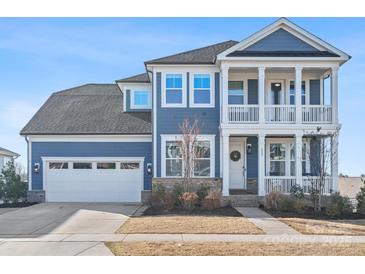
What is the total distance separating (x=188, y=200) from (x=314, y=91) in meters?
9.10

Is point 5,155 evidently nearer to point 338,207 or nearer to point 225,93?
point 225,93

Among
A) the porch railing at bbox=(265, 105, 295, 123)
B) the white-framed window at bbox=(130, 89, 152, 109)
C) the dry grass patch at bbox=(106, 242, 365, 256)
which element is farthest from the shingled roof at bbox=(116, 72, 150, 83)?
the dry grass patch at bbox=(106, 242, 365, 256)

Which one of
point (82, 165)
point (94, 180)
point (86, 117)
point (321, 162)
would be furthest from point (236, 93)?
point (82, 165)

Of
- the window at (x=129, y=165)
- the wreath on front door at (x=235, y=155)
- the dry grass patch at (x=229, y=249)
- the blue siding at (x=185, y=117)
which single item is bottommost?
the dry grass patch at (x=229, y=249)

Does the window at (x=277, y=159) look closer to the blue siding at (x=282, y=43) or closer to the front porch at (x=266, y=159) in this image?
the front porch at (x=266, y=159)

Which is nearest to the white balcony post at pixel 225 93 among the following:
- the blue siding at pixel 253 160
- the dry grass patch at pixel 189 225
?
the blue siding at pixel 253 160

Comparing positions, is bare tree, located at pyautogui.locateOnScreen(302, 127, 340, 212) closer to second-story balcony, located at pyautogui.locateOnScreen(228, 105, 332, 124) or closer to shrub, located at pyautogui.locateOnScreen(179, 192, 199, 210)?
second-story balcony, located at pyautogui.locateOnScreen(228, 105, 332, 124)

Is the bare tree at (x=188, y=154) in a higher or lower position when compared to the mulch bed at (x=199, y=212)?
higher

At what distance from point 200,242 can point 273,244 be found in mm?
1706

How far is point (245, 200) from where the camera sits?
19547 mm

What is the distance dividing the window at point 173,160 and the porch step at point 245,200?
293cm

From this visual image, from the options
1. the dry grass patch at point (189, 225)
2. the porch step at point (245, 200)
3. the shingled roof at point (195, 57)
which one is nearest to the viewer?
the dry grass patch at point (189, 225)

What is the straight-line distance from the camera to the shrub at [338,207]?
16438 mm

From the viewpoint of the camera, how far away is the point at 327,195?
1955cm
